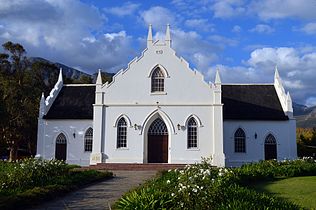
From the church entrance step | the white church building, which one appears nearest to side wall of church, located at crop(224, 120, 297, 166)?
the white church building

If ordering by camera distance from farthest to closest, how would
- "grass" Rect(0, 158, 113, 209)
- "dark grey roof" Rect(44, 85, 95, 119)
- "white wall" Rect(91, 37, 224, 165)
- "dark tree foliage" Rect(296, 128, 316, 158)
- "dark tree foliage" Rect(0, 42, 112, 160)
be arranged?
"dark tree foliage" Rect(296, 128, 316, 158) < "dark tree foliage" Rect(0, 42, 112, 160) < "dark grey roof" Rect(44, 85, 95, 119) < "white wall" Rect(91, 37, 224, 165) < "grass" Rect(0, 158, 113, 209)

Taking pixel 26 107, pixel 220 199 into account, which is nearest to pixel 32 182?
pixel 220 199

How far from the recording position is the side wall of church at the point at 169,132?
107ft

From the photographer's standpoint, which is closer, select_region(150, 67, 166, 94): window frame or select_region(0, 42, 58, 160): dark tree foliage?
select_region(150, 67, 166, 94): window frame

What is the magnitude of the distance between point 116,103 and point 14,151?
52.8 ft

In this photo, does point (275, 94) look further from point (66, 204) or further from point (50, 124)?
point (66, 204)

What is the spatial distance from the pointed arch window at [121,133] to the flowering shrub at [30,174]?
12.7m

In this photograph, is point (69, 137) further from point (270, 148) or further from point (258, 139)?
point (270, 148)

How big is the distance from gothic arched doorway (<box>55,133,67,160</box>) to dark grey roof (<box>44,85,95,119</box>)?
210 cm

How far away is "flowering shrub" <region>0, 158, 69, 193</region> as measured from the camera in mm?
15492

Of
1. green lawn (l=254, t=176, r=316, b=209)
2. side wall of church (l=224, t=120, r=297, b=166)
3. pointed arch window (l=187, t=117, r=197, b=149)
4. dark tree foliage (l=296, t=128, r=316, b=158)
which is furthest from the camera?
dark tree foliage (l=296, t=128, r=316, b=158)

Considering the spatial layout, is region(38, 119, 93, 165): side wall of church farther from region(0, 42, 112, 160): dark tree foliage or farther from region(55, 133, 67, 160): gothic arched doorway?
region(0, 42, 112, 160): dark tree foliage

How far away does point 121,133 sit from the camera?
1326 inches

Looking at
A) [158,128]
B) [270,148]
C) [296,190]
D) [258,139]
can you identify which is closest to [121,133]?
[158,128]
